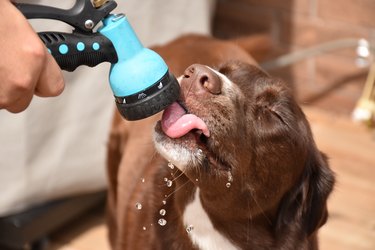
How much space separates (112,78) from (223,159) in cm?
35

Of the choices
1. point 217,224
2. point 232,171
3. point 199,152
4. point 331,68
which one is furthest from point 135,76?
point 331,68

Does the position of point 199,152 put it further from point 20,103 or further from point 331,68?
point 331,68

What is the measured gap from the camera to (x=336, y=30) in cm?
369

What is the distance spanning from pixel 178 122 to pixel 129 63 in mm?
179

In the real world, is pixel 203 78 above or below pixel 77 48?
below

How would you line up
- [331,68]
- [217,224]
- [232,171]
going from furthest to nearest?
[331,68] < [217,224] < [232,171]

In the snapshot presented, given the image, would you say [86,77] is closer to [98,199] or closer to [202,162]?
[98,199]

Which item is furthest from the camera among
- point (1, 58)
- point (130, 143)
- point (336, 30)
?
point (336, 30)

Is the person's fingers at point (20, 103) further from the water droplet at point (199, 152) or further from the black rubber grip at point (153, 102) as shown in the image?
the water droplet at point (199, 152)

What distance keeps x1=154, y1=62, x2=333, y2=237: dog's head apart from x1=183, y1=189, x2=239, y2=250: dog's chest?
0.20ft

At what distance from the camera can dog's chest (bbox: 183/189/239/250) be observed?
1885 millimetres

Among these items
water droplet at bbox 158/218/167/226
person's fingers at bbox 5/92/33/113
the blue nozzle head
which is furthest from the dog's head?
person's fingers at bbox 5/92/33/113

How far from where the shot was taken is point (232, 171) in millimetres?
1701

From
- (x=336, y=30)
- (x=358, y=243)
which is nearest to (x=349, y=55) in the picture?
(x=336, y=30)
